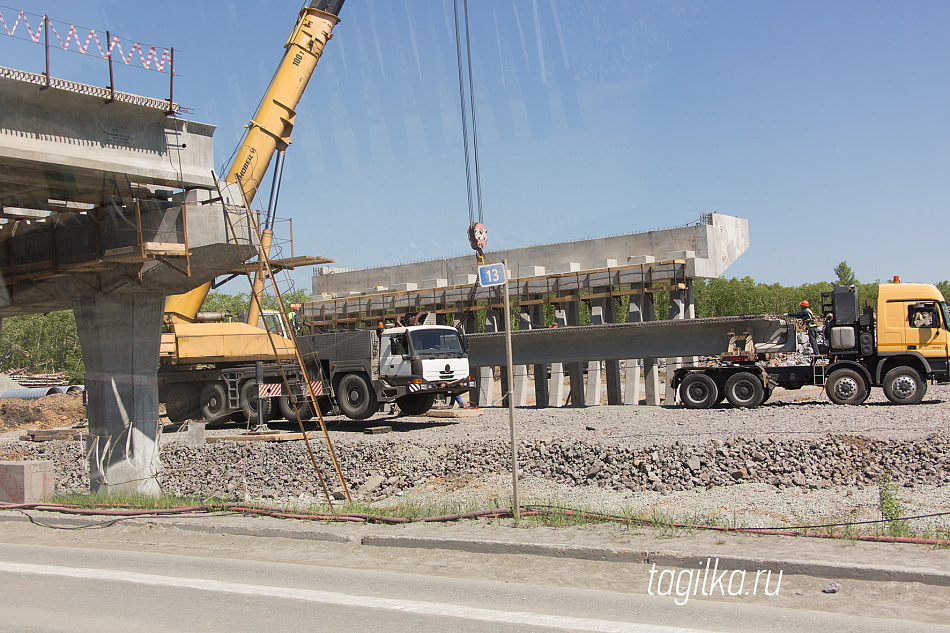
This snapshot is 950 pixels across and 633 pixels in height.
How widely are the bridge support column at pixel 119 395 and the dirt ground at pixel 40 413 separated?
16.7 metres

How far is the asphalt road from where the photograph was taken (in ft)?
18.3

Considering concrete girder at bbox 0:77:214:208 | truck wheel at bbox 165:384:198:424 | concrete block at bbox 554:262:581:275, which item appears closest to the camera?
concrete girder at bbox 0:77:214:208

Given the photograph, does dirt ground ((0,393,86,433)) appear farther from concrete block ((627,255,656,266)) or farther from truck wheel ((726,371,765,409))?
truck wheel ((726,371,765,409))

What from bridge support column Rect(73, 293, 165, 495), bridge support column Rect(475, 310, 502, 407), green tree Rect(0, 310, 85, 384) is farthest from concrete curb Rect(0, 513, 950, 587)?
green tree Rect(0, 310, 85, 384)

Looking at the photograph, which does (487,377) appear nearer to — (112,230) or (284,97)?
(284,97)

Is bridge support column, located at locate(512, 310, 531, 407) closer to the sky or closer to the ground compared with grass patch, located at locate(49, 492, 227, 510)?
closer to the sky

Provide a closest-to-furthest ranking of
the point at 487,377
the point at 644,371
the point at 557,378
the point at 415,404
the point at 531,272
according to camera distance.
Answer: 1. the point at 415,404
2. the point at 644,371
3. the point at 531,272
4. the point at 557,378
5. the point at 487,377

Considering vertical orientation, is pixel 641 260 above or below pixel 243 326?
above

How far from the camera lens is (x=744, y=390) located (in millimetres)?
21516

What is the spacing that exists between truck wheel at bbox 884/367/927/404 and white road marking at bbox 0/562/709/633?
1763 cm

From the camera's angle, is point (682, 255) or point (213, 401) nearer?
point (213, 401)

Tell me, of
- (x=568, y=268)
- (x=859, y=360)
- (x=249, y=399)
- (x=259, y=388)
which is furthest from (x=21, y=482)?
(x=568, y=268)

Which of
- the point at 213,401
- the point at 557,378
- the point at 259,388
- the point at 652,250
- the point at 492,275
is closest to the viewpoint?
the point at 492,275

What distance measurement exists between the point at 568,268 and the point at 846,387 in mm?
12231
